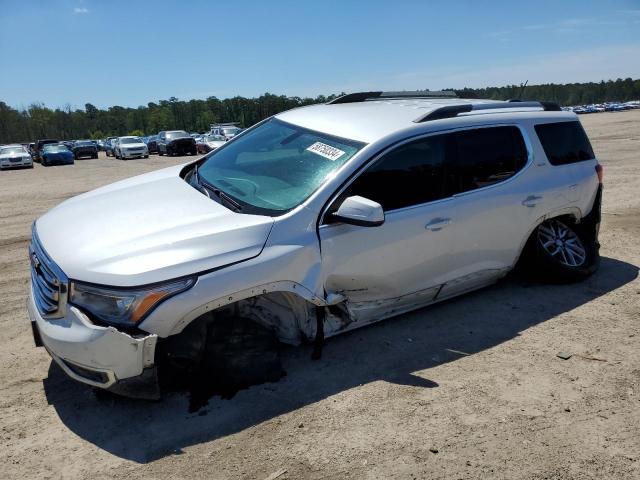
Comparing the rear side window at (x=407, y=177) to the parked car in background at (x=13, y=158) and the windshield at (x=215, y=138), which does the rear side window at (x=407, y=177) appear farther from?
the windshield at (x=215, y=138)

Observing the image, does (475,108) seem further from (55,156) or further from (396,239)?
(55,156)

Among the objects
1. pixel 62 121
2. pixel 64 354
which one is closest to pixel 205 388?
pixel 64 354

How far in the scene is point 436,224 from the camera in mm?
3764

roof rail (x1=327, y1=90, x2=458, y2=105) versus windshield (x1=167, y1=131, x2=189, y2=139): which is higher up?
windshield (x1=167, y1=131, x2=189, y2=139)

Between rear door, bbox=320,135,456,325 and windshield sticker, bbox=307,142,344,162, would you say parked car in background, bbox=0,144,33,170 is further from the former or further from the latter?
rear door, bbox=320,135,456,325

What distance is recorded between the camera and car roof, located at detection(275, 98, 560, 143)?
12.3ft

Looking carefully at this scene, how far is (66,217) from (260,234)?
60.5 inches

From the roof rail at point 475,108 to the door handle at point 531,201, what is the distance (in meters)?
0.86

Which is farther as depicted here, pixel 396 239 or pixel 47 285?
pixel 396 239

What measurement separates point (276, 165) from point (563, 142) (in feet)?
9.14

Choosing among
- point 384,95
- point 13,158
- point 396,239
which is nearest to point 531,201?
point 396,239

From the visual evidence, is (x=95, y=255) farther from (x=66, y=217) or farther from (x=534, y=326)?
(x=534, y=326)

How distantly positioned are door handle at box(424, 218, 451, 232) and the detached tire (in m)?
1.28

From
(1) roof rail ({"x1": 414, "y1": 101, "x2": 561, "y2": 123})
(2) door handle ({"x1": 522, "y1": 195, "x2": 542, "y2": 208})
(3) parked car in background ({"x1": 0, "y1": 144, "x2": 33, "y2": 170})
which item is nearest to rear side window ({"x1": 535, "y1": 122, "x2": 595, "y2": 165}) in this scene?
(1) roof rail ({"x1": 414, "y1": 101, "x2": 561, "y2": 123})
